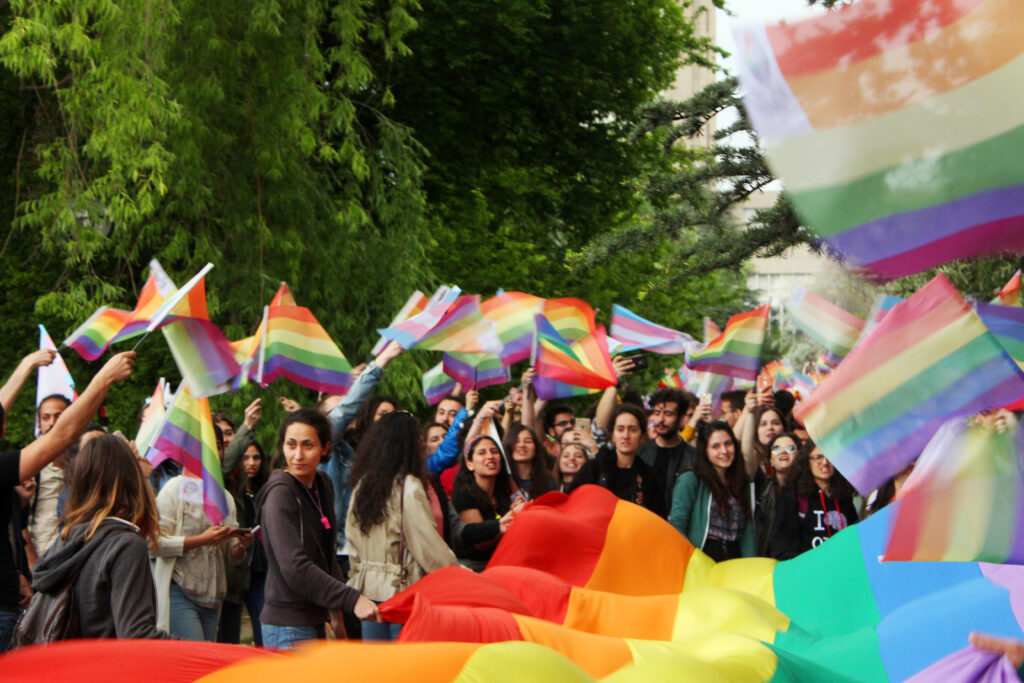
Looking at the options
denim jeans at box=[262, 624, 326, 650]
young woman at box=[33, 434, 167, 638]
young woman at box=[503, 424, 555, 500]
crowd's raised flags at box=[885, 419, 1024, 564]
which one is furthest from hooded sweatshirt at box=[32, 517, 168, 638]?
young woman at box=[503, 424, 555, 500]

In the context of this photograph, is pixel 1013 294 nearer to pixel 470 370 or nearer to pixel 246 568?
pixel 246 568

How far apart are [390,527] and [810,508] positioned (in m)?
2.88

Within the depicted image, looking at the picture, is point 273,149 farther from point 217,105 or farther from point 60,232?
point 60,232

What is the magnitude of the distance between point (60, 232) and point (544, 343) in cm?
556

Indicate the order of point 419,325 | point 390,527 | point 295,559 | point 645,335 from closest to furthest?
point 295,559 → point 390,527 → point 419,325 → point 645,335

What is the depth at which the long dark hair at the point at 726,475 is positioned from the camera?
7973 millimetres

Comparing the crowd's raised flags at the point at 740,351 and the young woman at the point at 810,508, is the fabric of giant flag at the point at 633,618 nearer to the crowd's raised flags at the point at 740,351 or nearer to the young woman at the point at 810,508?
the young woman at the point at 810,508

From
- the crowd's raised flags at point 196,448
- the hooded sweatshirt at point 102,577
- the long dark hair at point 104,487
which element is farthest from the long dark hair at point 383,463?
the hooded sweatshirt at point 102,577

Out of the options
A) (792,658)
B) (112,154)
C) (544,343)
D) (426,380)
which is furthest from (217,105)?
(792,658)

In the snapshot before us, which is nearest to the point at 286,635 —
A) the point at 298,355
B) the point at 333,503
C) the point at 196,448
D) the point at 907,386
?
the point at 333,503

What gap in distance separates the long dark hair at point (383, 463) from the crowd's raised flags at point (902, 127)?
2948 mm

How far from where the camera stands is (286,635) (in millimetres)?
5578

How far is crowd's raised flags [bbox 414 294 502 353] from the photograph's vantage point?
385 inches

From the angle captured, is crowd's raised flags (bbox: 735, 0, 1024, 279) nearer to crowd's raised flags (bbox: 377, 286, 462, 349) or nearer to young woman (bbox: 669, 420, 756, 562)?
young woman (bbox: 669, 420, 756, 562)
